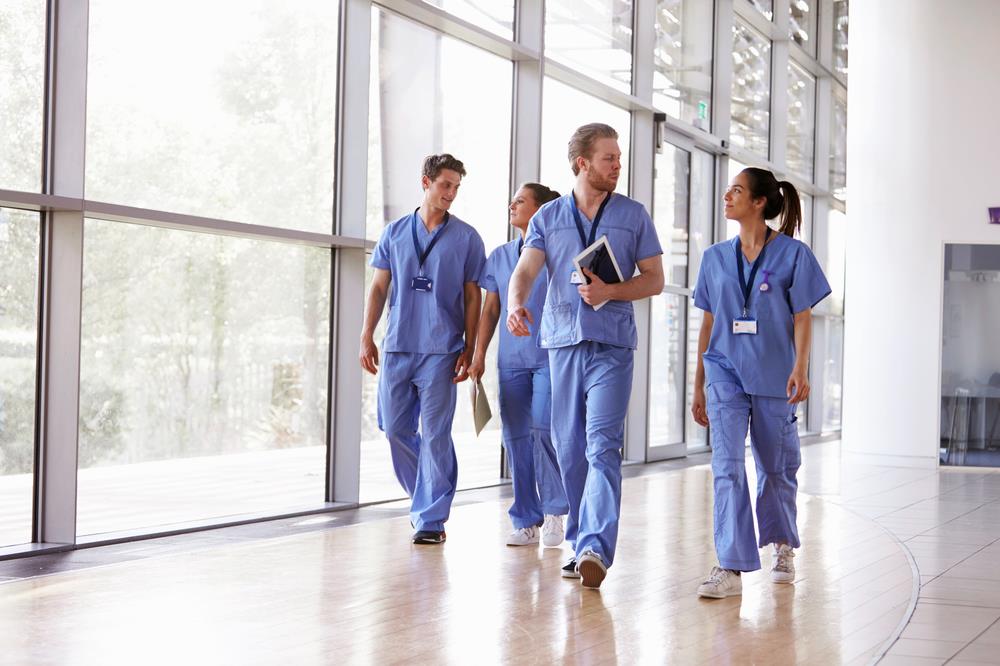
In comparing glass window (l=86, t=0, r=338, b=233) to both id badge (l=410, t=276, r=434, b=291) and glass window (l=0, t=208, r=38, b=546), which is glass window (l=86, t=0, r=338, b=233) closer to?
glass window (l=0, t=208, r=38, b=546)

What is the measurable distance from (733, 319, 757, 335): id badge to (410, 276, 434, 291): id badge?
132 cm

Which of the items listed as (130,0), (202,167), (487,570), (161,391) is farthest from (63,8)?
(487,570)

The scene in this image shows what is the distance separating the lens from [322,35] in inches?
229

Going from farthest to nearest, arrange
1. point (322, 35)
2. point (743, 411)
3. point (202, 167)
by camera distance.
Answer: point (322, 35) < point (202, 167) < point (743, 411)

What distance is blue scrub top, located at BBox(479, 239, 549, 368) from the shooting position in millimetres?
4500

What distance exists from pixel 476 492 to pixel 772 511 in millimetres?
Answer: 2949

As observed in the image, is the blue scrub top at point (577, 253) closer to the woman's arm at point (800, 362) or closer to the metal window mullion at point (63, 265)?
the woman's arm at point (800, 362)

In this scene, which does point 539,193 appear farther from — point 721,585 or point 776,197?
point 721,585

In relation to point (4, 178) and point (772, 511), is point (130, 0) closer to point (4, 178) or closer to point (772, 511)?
point (4, 178)

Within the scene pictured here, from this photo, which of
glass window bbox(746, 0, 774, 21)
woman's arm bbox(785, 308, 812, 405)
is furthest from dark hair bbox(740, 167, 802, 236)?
glass window bbox(746, 0, 774, 21)

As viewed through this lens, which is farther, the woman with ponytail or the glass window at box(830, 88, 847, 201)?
the glass window at box(830, 88, 847, 201)

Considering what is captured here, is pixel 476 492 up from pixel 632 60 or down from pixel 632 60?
down

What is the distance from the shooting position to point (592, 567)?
3.56 metres

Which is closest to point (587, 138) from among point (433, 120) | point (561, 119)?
point (433, 120)
